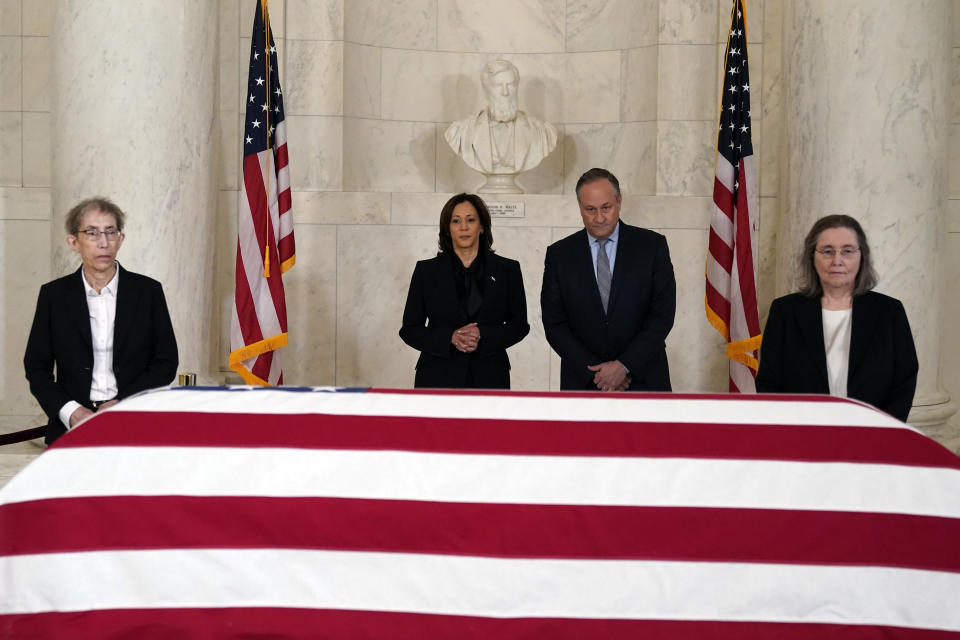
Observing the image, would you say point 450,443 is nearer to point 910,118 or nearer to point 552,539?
point 552,539

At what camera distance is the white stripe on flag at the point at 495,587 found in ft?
7.33

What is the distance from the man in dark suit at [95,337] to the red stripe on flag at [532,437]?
3.71 feet

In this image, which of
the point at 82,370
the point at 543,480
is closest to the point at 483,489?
the point at 543,480

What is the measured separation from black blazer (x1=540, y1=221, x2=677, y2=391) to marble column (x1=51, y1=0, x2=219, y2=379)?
2.57 meters

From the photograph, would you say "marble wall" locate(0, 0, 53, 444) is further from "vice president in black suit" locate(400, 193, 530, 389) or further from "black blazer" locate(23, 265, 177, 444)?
"black blazer" locate(23, 265, 177, 444)

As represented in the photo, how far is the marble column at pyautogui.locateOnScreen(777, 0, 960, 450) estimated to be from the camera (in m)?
5.93

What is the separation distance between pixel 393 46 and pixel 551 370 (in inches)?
120

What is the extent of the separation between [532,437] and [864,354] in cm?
128

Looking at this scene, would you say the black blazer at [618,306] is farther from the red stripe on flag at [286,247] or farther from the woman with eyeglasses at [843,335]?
the red stripe on flag at [286,247]

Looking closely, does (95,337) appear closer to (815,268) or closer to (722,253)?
(815,268)

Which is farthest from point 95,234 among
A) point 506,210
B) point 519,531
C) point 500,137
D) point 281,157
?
point 500,137

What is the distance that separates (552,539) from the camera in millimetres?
2271

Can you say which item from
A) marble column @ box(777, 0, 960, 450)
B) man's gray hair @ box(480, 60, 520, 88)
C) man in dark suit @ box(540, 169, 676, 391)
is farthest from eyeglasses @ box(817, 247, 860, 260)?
man's gray hair @ box(480, 60, 520, 88)

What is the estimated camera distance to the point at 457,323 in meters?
4.61
